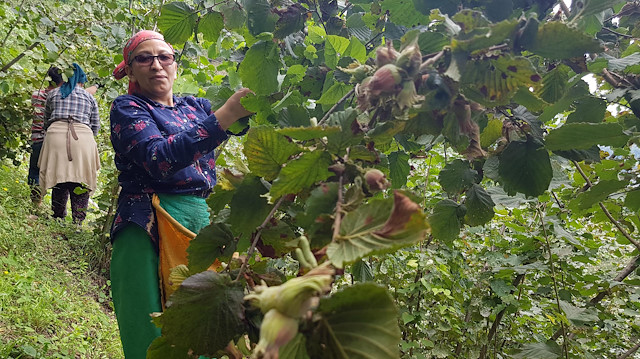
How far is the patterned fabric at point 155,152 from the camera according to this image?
1.12 metres

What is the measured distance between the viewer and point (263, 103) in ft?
3.03

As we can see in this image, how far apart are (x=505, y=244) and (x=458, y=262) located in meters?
0.26

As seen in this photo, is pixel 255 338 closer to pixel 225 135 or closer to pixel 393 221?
pixel 393 221

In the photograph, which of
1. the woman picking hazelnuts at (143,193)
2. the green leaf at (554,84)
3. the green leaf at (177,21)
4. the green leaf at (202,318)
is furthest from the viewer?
the woman picking hazelnuts at (143,193)

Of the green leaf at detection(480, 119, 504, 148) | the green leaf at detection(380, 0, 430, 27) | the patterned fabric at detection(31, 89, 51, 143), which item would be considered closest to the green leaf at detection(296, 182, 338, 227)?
the green leaf at detection(480, 119, 504, 148)

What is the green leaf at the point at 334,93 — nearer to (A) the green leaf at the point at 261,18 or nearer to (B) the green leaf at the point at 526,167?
(A) the green leaf at the point at 261,18

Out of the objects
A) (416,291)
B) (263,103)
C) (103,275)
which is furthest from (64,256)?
(263,103)

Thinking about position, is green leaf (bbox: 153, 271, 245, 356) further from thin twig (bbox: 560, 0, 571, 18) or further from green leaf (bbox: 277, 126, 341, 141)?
thin twig (bbox: 560, 0, 571, 18)

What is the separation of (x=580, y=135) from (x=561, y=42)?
16 centimetres

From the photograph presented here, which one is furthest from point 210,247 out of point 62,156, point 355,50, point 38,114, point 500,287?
point 38,114

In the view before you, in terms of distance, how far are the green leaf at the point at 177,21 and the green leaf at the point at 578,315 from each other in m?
1.26

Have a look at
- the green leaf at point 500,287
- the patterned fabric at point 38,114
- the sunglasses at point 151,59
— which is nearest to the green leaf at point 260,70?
the sunglasses at point 151,59

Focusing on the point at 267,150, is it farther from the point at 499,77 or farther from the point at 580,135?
the point at 580,135

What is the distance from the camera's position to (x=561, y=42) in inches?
18.5
